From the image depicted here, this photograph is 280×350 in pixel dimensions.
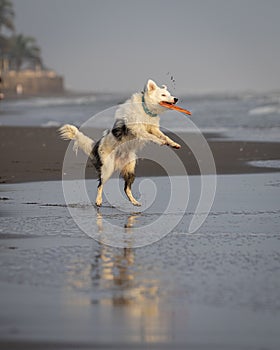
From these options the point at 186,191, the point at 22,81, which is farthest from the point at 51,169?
the point at 22,81

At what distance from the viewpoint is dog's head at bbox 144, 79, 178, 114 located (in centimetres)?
1036

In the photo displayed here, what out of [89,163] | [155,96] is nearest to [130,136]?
[155,96]

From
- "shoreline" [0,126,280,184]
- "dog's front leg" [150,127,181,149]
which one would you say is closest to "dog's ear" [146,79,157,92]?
"dog's front leg" [150,127,181,149]

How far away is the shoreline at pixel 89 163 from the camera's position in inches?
515

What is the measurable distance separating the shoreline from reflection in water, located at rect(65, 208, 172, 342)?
541 centimetres

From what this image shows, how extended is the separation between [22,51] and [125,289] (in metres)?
133

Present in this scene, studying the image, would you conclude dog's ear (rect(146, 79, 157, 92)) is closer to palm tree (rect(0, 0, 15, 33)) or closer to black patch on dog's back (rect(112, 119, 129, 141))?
black patch on dog's back (rect(112, 119, 129, 141))

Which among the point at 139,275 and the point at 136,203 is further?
the point at 136,203

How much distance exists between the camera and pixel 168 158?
1484cm

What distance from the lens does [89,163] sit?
13.9 meters

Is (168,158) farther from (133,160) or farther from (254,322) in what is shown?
(254,322)

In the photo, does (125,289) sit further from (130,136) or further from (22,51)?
(22,51)

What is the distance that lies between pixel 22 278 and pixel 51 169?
752cm

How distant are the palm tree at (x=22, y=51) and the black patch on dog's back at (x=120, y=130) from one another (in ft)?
405
